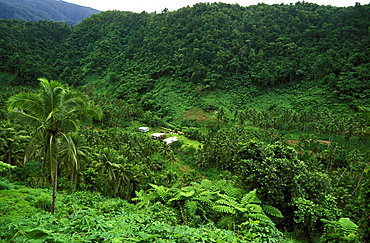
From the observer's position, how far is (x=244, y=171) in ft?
38.6

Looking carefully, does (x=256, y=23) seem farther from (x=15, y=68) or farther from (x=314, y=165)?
(x=15, y=68)

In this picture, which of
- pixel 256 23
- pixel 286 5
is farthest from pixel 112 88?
pixel 286 5

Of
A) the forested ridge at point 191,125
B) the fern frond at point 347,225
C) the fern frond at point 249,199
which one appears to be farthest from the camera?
the fern frond at point 249,199

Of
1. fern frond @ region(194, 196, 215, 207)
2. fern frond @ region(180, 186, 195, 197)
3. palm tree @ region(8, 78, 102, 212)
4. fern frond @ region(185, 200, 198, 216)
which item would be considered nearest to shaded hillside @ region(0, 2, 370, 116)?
palm tree @ region(8, 78, 102, 212)

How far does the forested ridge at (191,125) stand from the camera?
7336 mm

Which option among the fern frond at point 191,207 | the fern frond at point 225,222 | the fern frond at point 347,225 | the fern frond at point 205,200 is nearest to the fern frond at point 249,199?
the fern frond at point 225,222

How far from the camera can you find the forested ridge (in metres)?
7.34

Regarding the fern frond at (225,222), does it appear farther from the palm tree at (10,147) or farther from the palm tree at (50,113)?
the palm tree at (10,147)

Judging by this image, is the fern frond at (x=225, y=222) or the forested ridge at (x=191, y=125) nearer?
the forested ridge at (x=191, y=125)

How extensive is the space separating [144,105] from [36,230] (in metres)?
85.6

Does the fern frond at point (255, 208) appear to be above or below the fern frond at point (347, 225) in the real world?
below

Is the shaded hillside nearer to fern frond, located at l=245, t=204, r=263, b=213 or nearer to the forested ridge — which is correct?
the forested ridge

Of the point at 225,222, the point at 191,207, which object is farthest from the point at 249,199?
the point at 191,207

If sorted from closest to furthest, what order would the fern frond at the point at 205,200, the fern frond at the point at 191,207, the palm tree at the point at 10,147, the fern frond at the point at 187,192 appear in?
the fern frond at the point at 191,207, the fern frond at the point at 187,192, the fern frond at the point at 205,200, the palm tree at the point at 10,147
